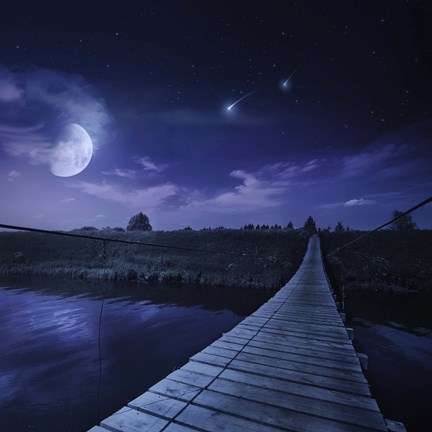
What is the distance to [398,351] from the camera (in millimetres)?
10148

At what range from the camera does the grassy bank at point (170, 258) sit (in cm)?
2422

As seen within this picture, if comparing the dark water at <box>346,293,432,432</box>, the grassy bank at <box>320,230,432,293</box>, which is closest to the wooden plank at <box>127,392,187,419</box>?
the dark water at <box>346,293,432,432</box>

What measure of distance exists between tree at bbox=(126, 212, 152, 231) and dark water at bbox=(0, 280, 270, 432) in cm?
6753

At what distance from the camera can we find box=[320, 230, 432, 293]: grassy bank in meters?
21.2

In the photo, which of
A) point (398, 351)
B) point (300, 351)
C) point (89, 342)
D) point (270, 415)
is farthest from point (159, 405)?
point (398, 351)

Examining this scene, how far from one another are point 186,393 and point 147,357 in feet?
21.7

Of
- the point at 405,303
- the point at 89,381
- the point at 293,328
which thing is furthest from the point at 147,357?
the point at 405,303

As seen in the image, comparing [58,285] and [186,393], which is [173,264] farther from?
[186,393]

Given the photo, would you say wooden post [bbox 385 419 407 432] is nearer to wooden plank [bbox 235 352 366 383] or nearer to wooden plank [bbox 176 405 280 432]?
wooden plank [bbox 235 352 366 383]

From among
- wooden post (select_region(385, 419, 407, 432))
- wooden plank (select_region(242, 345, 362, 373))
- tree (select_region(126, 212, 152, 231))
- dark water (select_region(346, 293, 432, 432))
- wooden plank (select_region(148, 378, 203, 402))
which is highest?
tree (select_region(126, 212, 152, 231))

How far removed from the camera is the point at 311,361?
5.02 meters

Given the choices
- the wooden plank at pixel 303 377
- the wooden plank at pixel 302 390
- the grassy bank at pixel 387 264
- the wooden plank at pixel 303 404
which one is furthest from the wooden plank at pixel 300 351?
the grassy bank at pixel 387 264

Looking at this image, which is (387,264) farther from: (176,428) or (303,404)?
(176,428)

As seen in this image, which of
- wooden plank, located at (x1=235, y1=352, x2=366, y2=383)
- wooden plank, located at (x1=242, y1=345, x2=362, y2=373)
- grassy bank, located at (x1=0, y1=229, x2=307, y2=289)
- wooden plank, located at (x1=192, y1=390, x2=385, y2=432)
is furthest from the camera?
grassy bank, located at (x1=0, y1=229, x2=307, y2=289)
